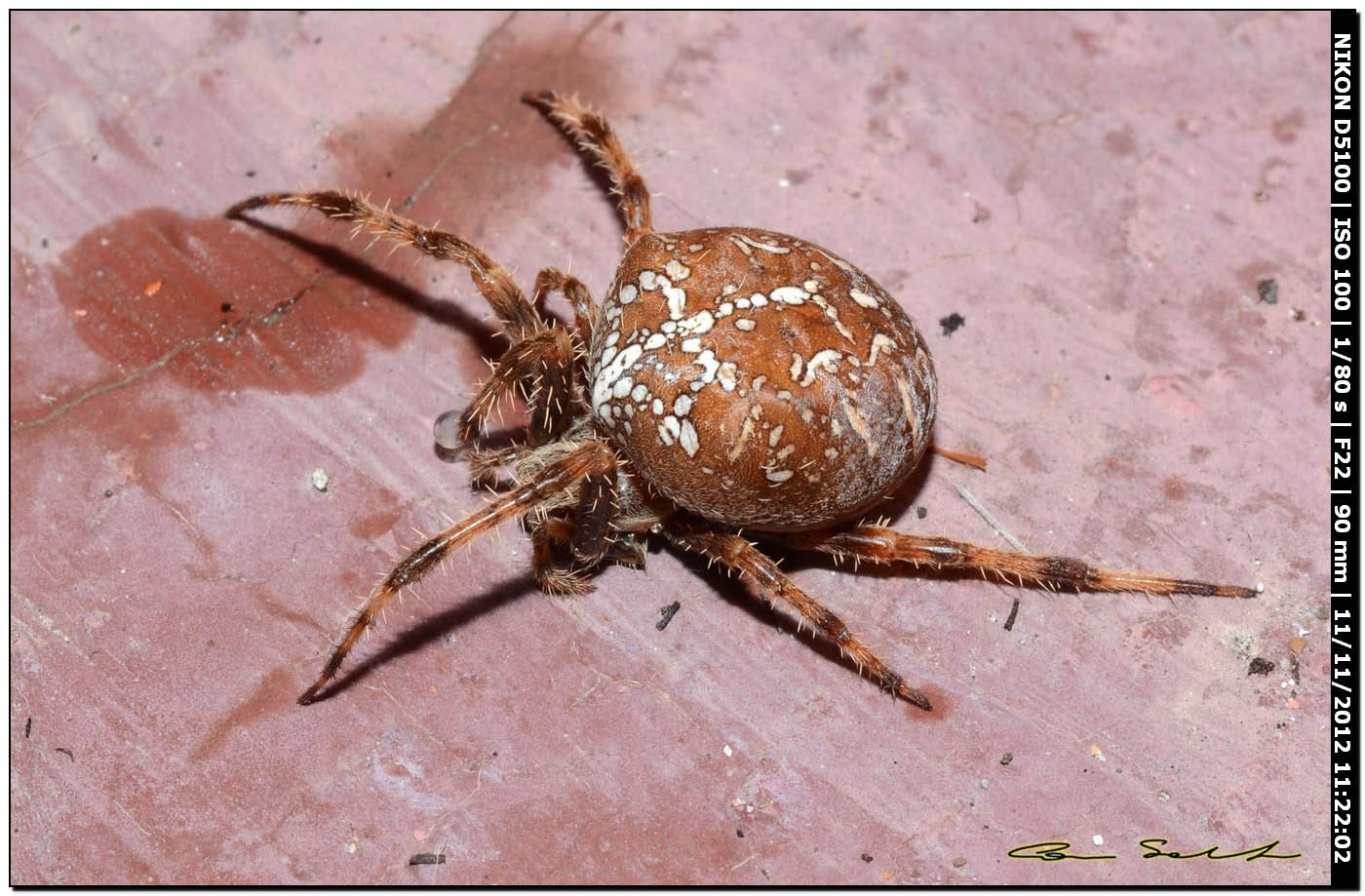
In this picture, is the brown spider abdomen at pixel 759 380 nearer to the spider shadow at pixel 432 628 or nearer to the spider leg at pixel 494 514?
the spider leg at pixel 494 514

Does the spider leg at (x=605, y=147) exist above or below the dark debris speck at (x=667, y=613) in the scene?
above

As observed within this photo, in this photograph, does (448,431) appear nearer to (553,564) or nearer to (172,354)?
(553,564)

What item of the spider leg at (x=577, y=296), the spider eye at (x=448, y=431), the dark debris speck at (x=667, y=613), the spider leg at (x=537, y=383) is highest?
the spider leg at (x=577, y=296)

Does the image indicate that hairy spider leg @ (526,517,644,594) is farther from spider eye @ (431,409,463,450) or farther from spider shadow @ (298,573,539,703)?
spider eye @ (431,409,463,450)

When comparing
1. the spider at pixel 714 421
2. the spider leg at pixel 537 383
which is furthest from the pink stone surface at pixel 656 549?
the spider leg at pixel 537 383

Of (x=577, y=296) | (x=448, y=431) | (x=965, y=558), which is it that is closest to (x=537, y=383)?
(x=577, y=296)

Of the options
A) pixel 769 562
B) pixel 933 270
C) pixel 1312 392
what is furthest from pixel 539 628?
pixel 1312 392
